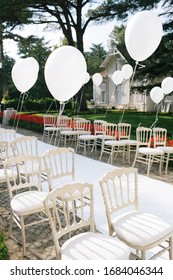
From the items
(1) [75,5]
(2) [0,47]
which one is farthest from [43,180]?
(2) [0,47]

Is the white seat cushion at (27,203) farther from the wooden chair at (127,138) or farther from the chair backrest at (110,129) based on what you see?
the chair backrest at (110,129)

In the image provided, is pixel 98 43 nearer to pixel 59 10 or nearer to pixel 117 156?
pixel 59 10

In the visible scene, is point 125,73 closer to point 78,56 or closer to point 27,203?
point 78,56

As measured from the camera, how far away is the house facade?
967 inches

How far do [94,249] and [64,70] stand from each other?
2.70 metres

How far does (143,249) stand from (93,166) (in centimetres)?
445

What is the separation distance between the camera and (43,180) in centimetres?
542

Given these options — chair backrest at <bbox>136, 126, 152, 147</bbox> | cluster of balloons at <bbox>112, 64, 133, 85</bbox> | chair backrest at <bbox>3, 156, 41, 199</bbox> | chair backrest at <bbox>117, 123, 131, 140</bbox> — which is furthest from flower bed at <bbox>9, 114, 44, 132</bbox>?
chair backrest at <bbox>3, 156, 41, 199</bbox>

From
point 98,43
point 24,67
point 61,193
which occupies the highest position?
point 98,43

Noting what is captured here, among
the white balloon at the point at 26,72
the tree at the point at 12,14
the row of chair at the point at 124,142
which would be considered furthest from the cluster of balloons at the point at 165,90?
the tree at the point at 12,14

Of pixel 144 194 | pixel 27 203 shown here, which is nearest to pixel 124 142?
pixel 144 194

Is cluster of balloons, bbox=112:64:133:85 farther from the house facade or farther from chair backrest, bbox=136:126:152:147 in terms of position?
the house facade

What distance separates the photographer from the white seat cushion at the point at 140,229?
95.7 inches

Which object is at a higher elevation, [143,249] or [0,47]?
[0,47]
